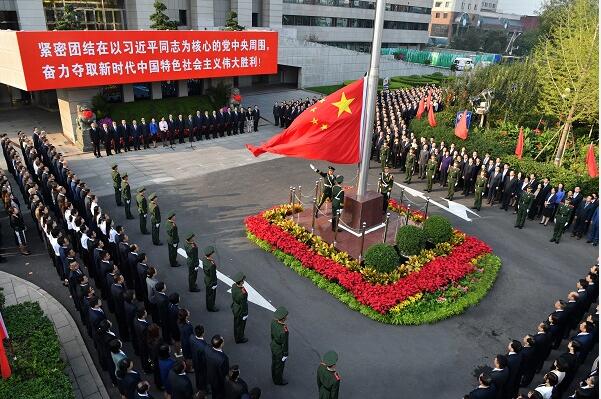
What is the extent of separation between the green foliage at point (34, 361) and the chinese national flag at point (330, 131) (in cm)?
511

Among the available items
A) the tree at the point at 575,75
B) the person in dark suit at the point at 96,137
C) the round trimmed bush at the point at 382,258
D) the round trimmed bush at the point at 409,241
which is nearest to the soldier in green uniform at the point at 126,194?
the person in dark suit at the point at 96,137

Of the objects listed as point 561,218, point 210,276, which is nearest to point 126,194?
point 210,276

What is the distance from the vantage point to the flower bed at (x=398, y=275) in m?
9.05

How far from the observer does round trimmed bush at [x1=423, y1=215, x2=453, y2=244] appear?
10883 millimetres

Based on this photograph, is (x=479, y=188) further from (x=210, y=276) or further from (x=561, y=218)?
(x=210, y=276)

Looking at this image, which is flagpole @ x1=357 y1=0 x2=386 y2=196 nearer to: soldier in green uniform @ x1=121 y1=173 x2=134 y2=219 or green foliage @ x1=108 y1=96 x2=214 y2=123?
soldier in green uniform @ x1=121 y1=173 x2=134 y2=219

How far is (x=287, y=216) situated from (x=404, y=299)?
4416 millimetres

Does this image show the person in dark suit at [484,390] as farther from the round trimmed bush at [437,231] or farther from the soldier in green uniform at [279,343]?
the round trimmed bush at [437,231]

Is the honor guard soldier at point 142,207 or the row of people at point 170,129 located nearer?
the honor guard soldier at point 142,207

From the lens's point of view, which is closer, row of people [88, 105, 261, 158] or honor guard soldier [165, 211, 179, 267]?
honor guard soldier [165, 211, 179, 267]

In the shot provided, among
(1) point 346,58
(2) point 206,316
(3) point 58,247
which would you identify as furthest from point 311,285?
(1) point 346,58

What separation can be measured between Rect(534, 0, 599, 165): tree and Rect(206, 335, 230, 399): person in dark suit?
15474 millimetres

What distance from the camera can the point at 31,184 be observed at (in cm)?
1143

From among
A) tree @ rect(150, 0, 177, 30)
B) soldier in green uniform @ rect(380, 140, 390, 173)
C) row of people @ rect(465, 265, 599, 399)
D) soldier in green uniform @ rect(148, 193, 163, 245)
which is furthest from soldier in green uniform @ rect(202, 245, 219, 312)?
tree @ rect(150, 0, 177, 30)
